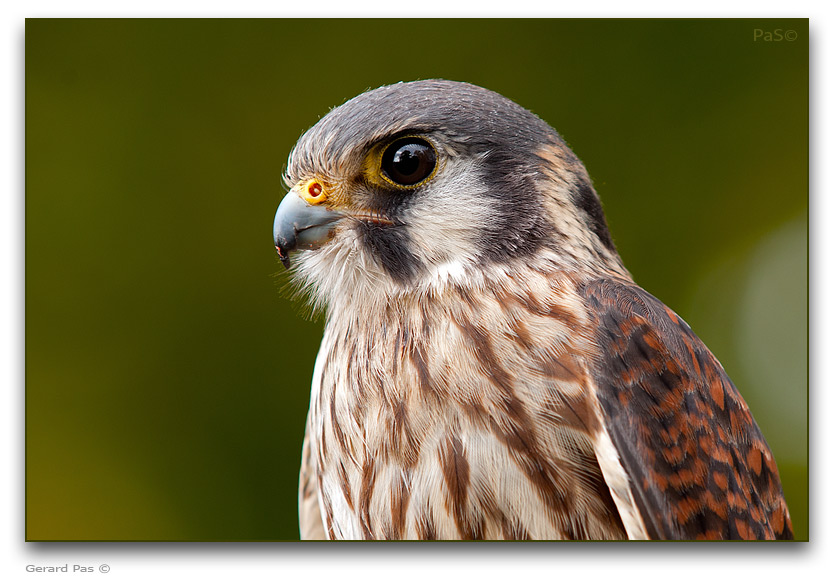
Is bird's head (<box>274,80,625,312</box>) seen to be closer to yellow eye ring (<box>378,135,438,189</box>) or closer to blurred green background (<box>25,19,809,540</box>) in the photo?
yellow eye ring (<box>378,135,438,189</box>)

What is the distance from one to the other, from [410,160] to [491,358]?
1.52 feet

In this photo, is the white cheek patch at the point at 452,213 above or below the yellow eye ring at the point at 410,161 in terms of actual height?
below

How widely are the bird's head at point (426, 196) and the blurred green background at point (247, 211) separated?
0.32 metres

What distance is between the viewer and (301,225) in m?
1.72

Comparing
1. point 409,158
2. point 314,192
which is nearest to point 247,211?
point 314,192

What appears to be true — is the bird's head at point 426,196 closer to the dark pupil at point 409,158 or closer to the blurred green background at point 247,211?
the dark pupil at point 409,158

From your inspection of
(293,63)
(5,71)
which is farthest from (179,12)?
(5,71)

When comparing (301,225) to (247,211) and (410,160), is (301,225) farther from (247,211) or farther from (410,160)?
(247,211)

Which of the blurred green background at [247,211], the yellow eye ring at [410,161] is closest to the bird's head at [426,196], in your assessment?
the yellow eye ring at [410,161]

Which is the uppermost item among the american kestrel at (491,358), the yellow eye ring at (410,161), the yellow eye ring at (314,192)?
the yellow eye ring at (410,161)

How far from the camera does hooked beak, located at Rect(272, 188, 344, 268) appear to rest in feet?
5.63

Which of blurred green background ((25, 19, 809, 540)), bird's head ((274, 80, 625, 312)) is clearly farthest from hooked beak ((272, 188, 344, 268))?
blurred green background ((25, 19, 809, 540))

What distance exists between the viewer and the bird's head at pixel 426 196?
1.70 meters

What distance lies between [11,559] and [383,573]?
37.6 inches
